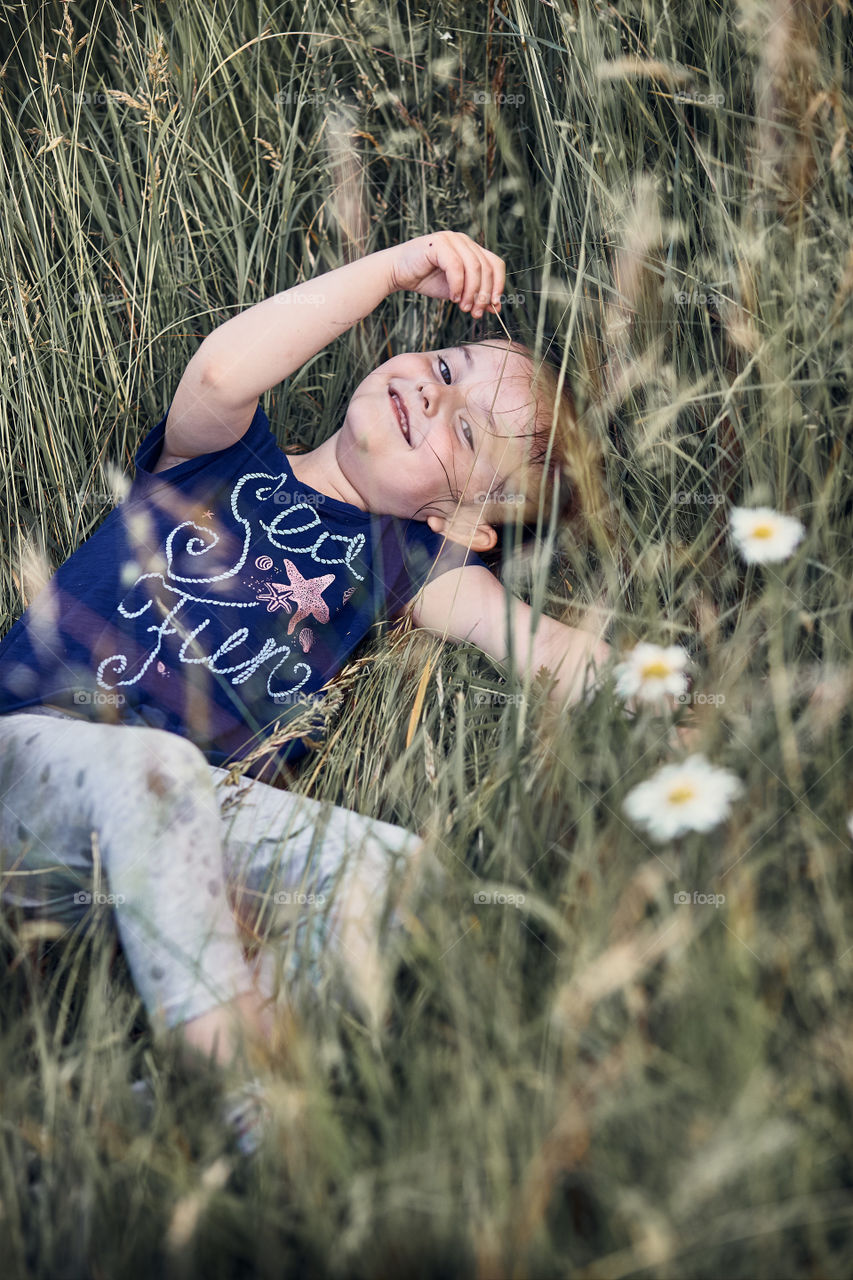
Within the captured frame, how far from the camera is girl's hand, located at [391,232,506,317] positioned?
1.57 metres

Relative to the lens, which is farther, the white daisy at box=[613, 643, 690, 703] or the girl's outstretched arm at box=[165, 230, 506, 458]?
the girl's outstretched arm at box=[165, 230, 506, 458]

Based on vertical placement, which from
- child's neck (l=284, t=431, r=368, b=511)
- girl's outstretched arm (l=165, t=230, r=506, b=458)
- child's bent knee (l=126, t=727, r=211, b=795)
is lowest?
child's bent knee (l=126, t=727, r=211, b=795)

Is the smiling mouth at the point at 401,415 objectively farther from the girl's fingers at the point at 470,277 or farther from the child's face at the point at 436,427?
the girl's fingers at the point at 470,277

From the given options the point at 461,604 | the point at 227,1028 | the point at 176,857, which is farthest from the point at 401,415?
the point at 227,1028

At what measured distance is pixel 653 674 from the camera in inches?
44.5

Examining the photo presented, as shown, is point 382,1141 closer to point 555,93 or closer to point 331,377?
point 331,377

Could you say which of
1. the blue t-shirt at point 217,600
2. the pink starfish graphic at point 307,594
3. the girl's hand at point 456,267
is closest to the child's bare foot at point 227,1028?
the blue t-shirt at point 217,600

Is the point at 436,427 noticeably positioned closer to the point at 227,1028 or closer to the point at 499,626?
the point at 499,626

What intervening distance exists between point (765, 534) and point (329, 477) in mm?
826

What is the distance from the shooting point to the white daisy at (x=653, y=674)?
1.12 metres

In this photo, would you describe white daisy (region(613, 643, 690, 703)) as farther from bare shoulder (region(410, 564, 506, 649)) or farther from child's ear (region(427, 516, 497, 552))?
child's ear (region(427, 516, 497, 552))

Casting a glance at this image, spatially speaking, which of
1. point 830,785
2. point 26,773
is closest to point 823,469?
point 830,785

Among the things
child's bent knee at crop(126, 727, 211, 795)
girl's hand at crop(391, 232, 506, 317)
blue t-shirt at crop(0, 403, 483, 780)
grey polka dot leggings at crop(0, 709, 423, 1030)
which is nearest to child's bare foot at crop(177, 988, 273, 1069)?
grey polka dot leggings at crop(0, 709, 423, 1030)

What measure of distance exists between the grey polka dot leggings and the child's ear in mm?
596
